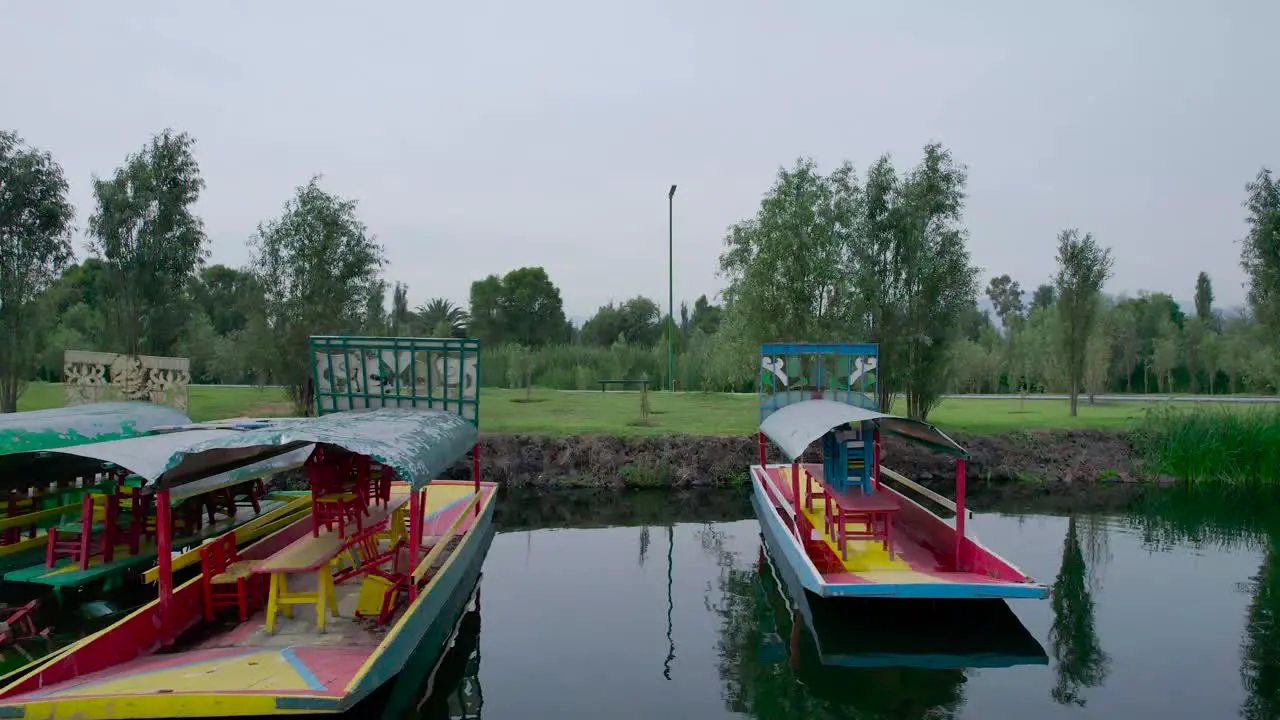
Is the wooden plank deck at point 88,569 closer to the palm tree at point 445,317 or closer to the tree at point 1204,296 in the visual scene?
the palm tree at point 445,317

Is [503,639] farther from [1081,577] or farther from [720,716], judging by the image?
[1081,577]

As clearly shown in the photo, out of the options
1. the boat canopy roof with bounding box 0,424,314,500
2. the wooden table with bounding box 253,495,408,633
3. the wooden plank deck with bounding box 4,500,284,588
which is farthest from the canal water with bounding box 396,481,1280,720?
the wooden plank deck with bounding box 4,500,284,588

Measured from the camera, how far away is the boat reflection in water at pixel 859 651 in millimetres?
7512

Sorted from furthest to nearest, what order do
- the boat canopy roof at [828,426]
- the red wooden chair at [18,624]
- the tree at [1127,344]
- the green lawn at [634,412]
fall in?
1. the tree at [1127,344]
2. the green lawn at [634,412]
3. the boat canopy roof at [828,426]
4. the red wooden chair at [18,624]

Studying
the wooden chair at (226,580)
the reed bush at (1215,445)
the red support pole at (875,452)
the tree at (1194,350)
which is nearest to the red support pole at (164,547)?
the wooden chair at (226,580)

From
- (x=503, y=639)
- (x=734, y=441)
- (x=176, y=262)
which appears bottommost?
(x=503, y=639)

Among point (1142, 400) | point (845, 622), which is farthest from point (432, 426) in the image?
point (1142, 400)

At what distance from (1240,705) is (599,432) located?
1520cm

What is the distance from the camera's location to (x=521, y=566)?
12508mm

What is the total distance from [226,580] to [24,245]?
15804mm

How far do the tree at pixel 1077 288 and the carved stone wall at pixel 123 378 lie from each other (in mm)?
23545

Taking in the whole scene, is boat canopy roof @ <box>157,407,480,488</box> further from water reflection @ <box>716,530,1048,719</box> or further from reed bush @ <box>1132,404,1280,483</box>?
reed bush @ <box>1132,404,1280,483</box>

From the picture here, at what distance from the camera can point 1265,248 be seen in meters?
20.6

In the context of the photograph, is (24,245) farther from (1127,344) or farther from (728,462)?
(1127,344)
